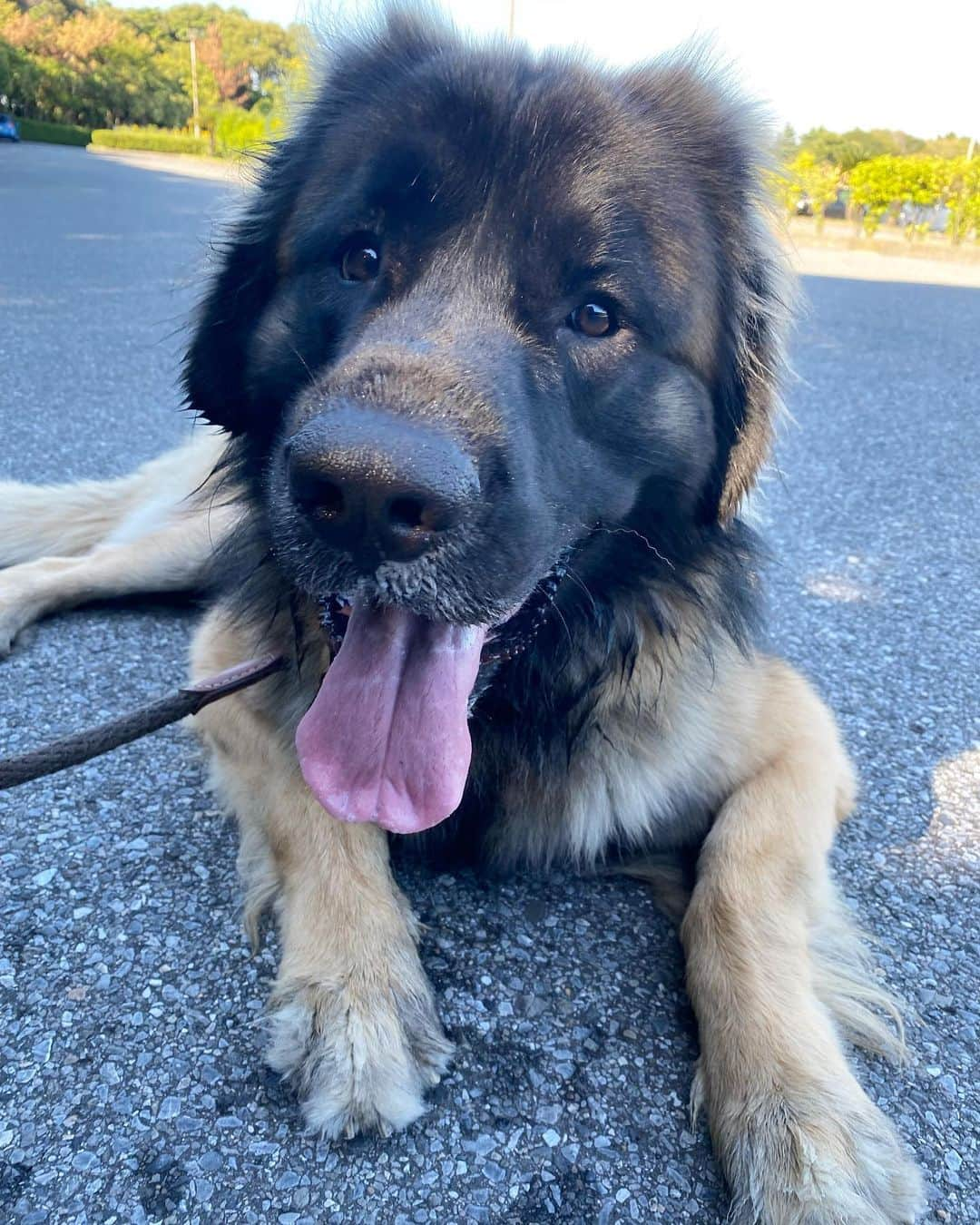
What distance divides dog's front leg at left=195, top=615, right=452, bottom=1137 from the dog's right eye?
1052mm

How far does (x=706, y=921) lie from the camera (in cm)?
194

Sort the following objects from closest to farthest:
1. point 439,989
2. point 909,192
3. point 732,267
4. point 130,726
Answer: point 439,989 < point 130,726 < point 732,267 < point 909,192

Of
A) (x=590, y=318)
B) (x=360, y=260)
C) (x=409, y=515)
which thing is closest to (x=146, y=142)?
(x=360, y=260)

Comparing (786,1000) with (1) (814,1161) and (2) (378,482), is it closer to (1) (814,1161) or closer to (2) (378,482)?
(1) (814,1161)

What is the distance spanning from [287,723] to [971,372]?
8.92 metres

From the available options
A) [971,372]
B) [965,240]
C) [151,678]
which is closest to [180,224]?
[971,372]

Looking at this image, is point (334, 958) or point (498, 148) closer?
point (334, 958)

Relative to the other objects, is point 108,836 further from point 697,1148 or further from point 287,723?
point 697,1148

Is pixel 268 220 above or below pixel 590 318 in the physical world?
above

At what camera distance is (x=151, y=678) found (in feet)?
9.95

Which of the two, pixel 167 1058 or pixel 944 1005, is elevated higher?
pixel 167 1058

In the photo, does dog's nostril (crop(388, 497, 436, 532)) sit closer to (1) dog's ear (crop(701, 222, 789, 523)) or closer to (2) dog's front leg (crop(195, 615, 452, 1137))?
(2) dog's front leg (crop(195, 615, 452, 1137))

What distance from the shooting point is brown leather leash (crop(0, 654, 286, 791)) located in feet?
5.90

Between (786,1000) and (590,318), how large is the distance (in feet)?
4.52
